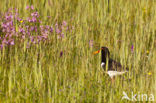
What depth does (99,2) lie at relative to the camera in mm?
5676

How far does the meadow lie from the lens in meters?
3.09

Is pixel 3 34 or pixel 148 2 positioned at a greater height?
pixel 148 2

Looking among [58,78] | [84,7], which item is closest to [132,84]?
[58,78]

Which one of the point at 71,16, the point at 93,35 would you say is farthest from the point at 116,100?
the point at 71,16

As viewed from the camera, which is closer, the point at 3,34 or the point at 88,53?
the point at 88,53

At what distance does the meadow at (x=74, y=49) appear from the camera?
309cm

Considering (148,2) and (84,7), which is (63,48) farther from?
(148,2)

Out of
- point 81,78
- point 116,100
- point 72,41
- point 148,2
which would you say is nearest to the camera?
point 116,100

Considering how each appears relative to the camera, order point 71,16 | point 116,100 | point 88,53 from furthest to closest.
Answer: point 71,16, point 88,53, point 116,100

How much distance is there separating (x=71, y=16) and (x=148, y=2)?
1.51 metres

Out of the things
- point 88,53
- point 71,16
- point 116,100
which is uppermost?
point 71,16

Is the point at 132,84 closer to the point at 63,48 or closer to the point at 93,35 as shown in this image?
the point at 63,48

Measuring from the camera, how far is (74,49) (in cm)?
441

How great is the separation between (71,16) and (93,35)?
2.73 ft
